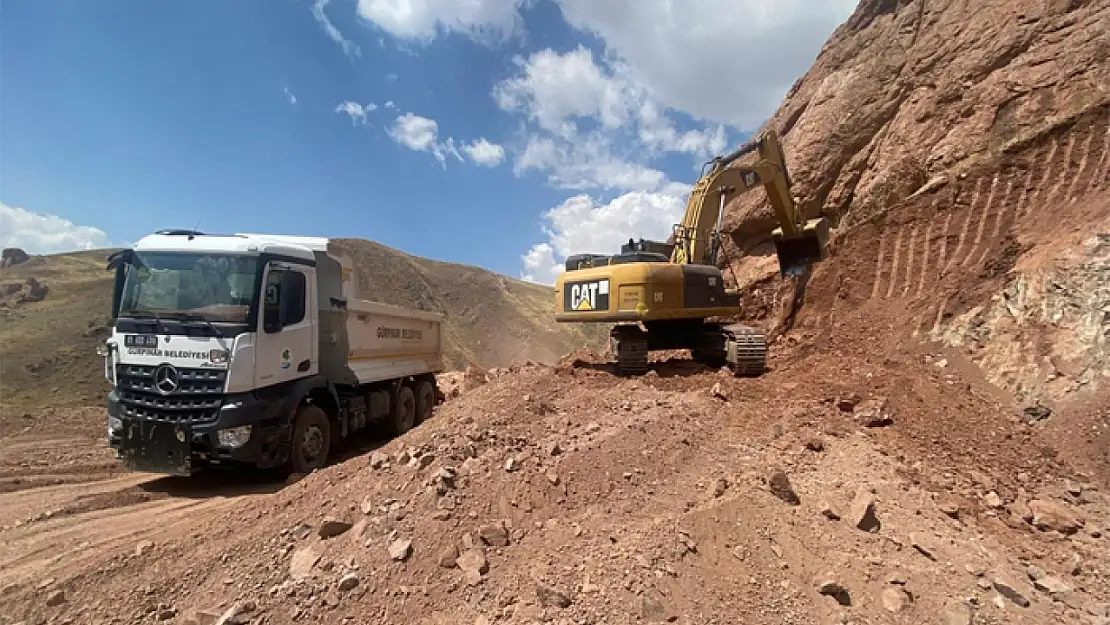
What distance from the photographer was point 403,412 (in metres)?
10.2

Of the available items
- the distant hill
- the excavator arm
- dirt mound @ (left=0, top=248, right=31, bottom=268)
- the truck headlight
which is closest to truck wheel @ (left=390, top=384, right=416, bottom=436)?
the distant hill

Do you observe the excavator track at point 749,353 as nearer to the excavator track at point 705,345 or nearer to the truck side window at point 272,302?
the excavator track at point 705,345

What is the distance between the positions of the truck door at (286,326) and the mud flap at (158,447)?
948 millimetres

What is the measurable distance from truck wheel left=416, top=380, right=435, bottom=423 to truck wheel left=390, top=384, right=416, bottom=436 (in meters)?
0.19

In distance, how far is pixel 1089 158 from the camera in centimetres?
866

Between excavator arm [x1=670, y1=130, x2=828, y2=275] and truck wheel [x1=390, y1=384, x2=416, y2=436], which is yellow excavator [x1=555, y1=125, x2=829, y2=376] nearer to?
excavator arm [x1=670, y1=130, x2=828, y2=275]

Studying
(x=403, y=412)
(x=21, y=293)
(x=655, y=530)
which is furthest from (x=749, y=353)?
(x=21, y=293)

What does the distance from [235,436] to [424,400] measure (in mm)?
4732

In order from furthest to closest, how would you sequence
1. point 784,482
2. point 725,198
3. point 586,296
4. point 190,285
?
1. point 725,198
2. point 586,296
3. point 190,285
4. point 784,482

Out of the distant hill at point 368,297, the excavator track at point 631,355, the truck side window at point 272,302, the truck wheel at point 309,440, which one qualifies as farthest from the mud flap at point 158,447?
the excavator track at point 631,355

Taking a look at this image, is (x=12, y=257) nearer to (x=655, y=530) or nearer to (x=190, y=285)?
(x=190, y=285)

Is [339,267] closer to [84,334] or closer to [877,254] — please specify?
[877,254]

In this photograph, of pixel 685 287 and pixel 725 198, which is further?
pixel 725 198

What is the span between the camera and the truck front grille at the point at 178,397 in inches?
253
